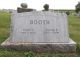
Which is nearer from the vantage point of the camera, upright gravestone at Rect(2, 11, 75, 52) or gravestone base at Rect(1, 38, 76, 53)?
gravestone base at Rect(1, 38, 76, 53)

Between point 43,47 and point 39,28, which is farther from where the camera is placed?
point 39,28

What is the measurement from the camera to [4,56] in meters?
9.12

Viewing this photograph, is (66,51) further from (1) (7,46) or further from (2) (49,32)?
(1) (7,46)

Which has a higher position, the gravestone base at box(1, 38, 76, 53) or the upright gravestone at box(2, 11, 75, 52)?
the upright gravestone at box(2, 11, 75, 52)

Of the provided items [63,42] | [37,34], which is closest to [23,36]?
[37,34]

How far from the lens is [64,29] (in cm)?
1095

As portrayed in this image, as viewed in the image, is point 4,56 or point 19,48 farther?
point 19,48

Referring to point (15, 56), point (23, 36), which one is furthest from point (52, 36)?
point (15, 56)

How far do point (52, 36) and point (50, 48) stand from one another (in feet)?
1.97

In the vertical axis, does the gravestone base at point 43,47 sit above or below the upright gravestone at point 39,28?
below

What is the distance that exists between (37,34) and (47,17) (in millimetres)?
693

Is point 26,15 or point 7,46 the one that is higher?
point 26,15

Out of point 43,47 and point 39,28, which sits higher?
point 39,28

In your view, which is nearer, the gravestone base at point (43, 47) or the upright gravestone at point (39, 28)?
the gravestone base at point (43, 47)
